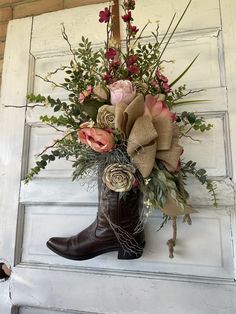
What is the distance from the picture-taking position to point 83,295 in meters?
0.94

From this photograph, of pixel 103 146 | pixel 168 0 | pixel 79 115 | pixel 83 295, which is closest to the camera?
pixel 103 146

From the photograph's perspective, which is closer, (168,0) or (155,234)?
(155,234)

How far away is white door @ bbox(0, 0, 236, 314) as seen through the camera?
880 millimetres

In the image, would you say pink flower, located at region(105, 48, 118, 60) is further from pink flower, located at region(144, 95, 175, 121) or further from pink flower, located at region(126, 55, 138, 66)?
pink flower, located at region(144, 95, 175, 121)

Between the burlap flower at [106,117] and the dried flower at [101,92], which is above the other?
the dried flower at [101,92]

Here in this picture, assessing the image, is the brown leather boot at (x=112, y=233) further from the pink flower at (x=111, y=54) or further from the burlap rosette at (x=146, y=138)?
the pink flower at (x=111, y=54)

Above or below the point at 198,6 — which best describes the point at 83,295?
below

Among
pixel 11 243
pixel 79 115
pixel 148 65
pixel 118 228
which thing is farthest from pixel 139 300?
pixel 148 65

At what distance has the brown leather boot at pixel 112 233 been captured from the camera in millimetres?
778

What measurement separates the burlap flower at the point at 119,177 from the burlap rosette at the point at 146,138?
3 centimetres

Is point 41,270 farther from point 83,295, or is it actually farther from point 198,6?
point 198,6

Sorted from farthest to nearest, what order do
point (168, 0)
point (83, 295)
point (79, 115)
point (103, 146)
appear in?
point (168, 0)
point (83, 295)
point (79, 115)
point (103, 146)

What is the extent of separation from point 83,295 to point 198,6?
1.13 meters

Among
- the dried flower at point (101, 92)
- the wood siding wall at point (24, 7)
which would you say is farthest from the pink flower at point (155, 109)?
the wood siding wall at point (24, 7)
